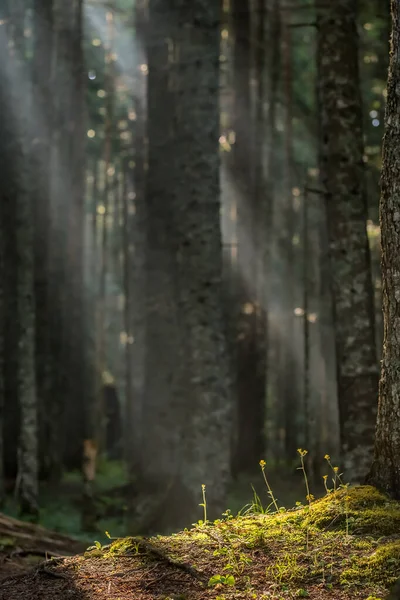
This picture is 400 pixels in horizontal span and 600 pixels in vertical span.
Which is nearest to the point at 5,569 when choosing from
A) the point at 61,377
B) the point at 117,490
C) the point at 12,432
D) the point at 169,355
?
the point at 169,355

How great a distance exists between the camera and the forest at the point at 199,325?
14.4 ft

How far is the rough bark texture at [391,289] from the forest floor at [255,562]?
232 mm

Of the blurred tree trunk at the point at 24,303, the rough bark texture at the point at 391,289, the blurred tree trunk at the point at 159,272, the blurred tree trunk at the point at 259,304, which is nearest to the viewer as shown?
the rough bark texture at the point at 391,289

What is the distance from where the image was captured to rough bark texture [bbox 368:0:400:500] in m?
4.62

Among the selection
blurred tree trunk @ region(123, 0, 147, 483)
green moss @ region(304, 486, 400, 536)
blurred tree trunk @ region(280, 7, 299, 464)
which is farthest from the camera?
blurred tree trunk @ region(280, 7, 299, 464)

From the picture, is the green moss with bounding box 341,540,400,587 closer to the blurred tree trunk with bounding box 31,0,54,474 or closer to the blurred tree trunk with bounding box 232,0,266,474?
the blurred tree trunk with bounding box 31,0,54,474

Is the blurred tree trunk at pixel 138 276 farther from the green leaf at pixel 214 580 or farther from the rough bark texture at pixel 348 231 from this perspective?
the green leaf at pixel 214 580

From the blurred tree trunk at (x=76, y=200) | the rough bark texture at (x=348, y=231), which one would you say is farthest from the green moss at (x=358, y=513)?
the blurred tree trunk at (x=76, y=200)

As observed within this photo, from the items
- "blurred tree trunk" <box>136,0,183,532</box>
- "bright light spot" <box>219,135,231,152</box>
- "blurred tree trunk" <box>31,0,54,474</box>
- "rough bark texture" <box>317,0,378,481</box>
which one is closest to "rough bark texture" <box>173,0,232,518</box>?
"rough bark texture" <box>317,0,378,481</box>

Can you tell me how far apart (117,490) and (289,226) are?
9898mm

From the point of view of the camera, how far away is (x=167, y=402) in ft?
42.2

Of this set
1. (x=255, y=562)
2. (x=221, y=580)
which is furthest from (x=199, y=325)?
(x=221, y=580)

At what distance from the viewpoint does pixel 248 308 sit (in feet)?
55.3

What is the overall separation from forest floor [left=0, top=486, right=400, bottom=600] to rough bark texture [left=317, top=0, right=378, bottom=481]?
324 centimetres
